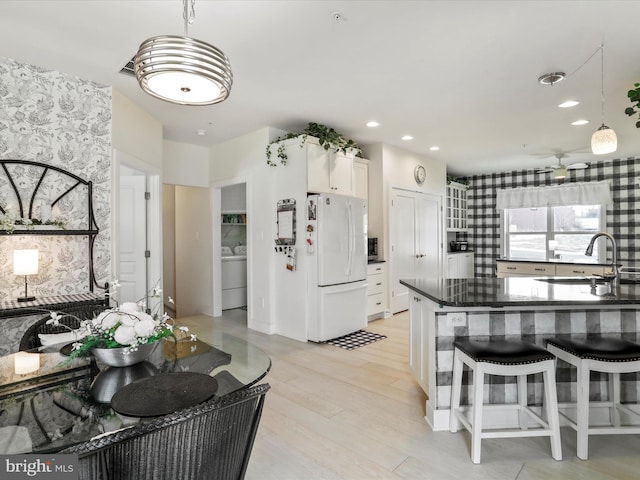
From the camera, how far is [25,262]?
106 inches

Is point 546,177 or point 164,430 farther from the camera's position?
Answer: point 546,177

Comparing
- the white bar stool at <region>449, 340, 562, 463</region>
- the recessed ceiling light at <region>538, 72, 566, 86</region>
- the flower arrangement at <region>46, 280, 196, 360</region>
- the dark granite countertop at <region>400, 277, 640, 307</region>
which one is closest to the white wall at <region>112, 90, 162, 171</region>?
the flower arrangement at <region>46, 280, 196, 360</region>

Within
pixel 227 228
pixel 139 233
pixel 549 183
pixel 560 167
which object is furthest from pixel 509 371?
pixel 549 183

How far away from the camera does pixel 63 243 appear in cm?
315

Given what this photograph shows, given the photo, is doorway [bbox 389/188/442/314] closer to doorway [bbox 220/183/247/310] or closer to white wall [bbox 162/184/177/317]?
doorway [bbox 220/183/247/310]

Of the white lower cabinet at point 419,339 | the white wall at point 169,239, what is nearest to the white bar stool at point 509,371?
the white lower cabinet at point 419,339

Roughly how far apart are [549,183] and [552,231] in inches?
37.7

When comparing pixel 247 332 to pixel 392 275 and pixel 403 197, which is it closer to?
pixel 392 275

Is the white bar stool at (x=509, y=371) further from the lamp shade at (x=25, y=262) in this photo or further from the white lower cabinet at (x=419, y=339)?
the lamp shade at (x=25, y=262)

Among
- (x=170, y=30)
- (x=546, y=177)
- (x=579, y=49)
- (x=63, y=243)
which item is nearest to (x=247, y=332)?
(x=63, y=243)

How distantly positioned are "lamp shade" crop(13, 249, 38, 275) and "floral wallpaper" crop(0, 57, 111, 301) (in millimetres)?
233

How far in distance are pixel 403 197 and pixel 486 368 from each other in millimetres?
4060

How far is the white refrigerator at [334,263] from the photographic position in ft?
13.4

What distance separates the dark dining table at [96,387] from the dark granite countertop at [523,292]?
1.26 m
